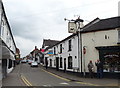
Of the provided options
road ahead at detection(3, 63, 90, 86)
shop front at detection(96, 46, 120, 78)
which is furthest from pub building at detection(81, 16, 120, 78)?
road ahead at detection(3, 63, 90, 86)

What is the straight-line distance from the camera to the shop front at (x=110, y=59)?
16.0m

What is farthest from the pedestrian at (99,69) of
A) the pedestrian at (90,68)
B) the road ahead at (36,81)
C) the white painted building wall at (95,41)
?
the road ahead at (36,81)

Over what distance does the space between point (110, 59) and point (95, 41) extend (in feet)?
8.20

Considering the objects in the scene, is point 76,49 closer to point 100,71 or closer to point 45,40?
point 100,71

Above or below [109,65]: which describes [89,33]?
above

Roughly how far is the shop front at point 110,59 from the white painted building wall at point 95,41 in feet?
1.57

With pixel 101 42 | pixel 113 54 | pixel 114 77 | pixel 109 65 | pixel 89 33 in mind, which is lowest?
pixel 114 77

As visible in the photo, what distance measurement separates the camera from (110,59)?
54.1 ft

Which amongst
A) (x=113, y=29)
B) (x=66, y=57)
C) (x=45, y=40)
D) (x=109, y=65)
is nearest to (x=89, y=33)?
(x=113, y=29)

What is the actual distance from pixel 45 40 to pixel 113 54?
41294 mm

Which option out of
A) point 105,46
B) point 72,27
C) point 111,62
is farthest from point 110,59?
point 72,27

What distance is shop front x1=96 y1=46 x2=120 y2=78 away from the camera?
16.0m

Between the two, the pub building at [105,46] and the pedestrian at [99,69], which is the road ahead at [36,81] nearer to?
the pedestrian at [99,69]

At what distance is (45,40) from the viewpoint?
56.1 m
